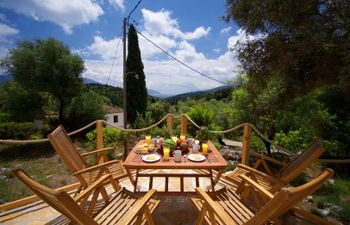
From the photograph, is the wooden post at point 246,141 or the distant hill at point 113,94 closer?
the wooden post at point 246,141

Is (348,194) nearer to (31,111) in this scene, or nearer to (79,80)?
(79,80)

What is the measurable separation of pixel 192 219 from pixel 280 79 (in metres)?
3.36

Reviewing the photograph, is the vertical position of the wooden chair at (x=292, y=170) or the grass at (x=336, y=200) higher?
the wooden chair at (x=292, y=170)

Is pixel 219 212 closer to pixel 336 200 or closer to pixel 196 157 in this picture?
pixel 196 157

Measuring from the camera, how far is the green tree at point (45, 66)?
1290 centimetres

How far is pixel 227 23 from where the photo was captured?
4461mm

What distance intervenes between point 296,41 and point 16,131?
15517 mm

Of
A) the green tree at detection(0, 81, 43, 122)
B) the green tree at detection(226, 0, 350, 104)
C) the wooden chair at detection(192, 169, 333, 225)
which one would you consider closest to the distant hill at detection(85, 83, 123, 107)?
the green tree at detection(0, 81, 43, 122)

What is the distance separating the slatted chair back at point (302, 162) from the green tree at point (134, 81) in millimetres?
16110

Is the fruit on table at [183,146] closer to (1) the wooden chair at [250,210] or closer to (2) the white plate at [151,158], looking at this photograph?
→ (2) the white plate at [151,158]

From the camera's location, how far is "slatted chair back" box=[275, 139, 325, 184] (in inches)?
98.3

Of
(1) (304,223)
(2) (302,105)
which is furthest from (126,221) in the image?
(2) (302,105)

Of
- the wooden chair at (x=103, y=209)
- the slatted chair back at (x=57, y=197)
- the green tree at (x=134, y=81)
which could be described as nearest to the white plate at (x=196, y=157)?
the wooden chair at (x=103, y=209)

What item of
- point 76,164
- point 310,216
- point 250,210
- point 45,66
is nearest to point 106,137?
point 76,164
